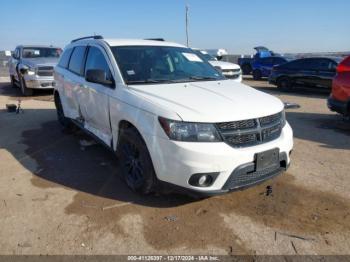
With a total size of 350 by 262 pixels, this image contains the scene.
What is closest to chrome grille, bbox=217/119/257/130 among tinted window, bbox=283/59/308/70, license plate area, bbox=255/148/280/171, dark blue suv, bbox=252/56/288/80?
license plate area, bbox=255/148/280/171

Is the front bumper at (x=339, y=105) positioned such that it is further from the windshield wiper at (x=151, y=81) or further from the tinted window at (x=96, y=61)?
the tinted window at (x=96, y=61)

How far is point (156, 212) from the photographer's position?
12.5ft

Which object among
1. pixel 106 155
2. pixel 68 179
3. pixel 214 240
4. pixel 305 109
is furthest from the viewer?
pixel 305 109

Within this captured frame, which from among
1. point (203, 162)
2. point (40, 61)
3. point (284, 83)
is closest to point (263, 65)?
point (284, 83)

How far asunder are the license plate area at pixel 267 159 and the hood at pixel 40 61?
11.0 m

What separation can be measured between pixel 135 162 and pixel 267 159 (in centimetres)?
153

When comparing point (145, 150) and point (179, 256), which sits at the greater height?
point (145, 150)

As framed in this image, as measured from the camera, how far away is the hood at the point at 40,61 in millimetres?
12711

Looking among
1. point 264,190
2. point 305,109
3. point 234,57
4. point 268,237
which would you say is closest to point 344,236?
point 268,237

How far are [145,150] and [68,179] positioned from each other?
5.04ft

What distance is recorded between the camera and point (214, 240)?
3281 mm

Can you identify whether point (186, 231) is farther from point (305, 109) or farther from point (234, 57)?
point (234, 57)

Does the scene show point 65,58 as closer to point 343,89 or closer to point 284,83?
point 343,89

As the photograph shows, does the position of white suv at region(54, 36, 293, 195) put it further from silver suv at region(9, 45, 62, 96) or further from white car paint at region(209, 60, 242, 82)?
silver suv at region(9, 45, 62, 96)
